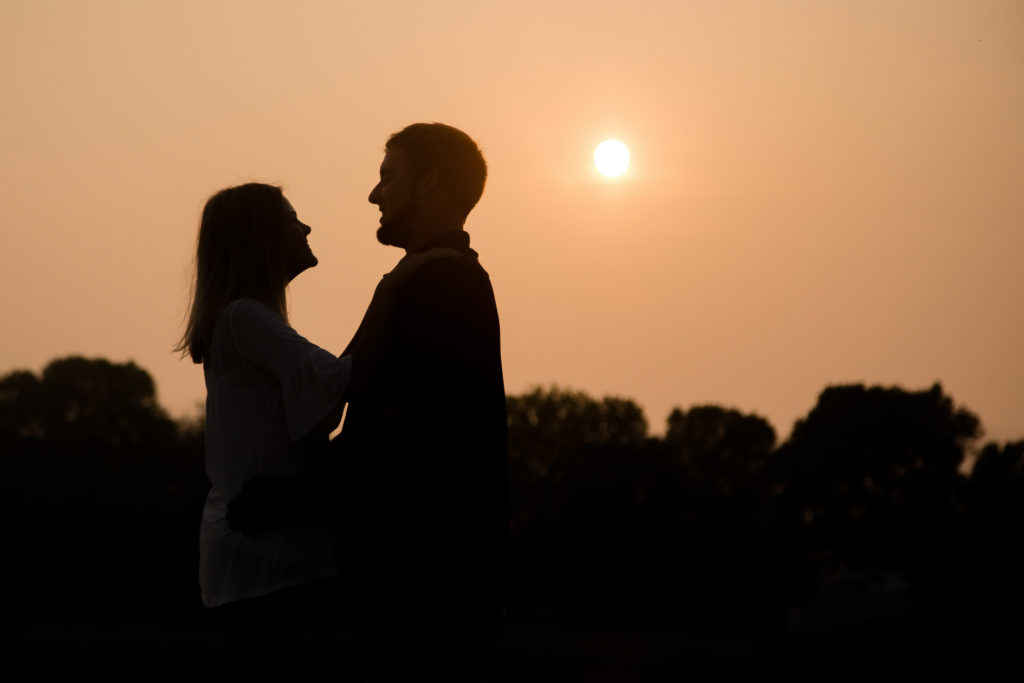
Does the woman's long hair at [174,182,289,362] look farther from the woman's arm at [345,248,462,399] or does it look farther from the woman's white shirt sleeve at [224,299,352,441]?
the woman's arm at [345,248,462,399]

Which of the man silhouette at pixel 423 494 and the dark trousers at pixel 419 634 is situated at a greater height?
the man silhouette at pixel 423 494

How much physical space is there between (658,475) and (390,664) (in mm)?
75432

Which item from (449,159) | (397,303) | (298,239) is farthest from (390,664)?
(449,159)

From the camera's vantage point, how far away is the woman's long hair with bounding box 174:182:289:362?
5.51 meters

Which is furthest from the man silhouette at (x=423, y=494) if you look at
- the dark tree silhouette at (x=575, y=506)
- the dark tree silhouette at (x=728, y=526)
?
the dark tree silhouette at (x=728, y=526)

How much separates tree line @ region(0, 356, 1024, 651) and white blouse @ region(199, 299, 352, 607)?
61.9 metres

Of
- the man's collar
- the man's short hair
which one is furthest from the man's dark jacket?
the man's short hair

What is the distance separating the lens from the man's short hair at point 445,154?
595 cm

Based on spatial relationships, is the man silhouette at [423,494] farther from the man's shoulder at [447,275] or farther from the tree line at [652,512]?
the tree line at [652,512]

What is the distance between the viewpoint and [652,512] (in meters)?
78.3

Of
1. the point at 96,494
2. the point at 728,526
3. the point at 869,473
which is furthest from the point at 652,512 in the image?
the point at 96,494

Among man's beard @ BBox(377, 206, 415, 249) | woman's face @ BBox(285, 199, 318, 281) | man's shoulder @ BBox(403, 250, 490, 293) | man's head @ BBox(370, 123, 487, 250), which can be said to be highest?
man's head @ BBox(370, 123, 487, 250)

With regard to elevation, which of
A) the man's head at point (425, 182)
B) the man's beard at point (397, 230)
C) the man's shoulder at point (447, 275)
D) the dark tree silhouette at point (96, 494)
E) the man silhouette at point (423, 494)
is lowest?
the man silhouette at point (423, 494)

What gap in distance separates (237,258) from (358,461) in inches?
38.8
